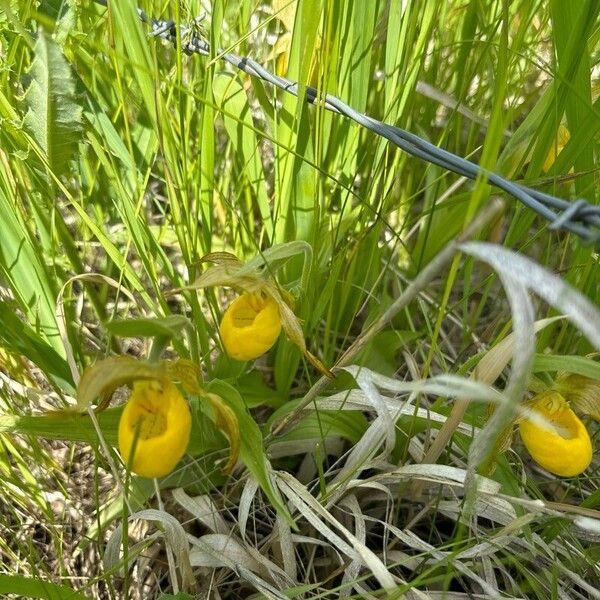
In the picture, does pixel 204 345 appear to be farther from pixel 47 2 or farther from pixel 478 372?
pixel 47 2

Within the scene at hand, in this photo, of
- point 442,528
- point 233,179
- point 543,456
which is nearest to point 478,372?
point 543,456

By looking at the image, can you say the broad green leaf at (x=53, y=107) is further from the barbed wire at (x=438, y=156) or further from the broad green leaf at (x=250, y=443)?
the broad green leaf at (x=250, y=443)

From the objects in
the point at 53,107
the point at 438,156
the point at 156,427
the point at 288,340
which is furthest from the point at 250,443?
the point at 53,107

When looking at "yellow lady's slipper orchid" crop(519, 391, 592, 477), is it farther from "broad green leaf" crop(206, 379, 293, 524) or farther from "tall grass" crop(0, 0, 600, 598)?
"broad green leaf" crop(206, 379, 293, 524)

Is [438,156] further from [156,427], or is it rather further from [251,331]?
[156,427]

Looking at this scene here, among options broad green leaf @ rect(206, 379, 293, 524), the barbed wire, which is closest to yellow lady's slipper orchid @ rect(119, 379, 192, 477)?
broad green leaf @ rect(206, 379, 293, 524)

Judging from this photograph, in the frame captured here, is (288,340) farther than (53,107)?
Yes

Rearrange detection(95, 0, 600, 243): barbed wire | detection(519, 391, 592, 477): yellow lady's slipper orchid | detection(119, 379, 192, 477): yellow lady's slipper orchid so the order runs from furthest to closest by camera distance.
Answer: detection(519, 391, 592, 477): yellow lady's slipper orchid
detection(119, 379, 192, 477): yellow lady's slipper orchid
detection(95, 0, 600, 243): barbed wire
